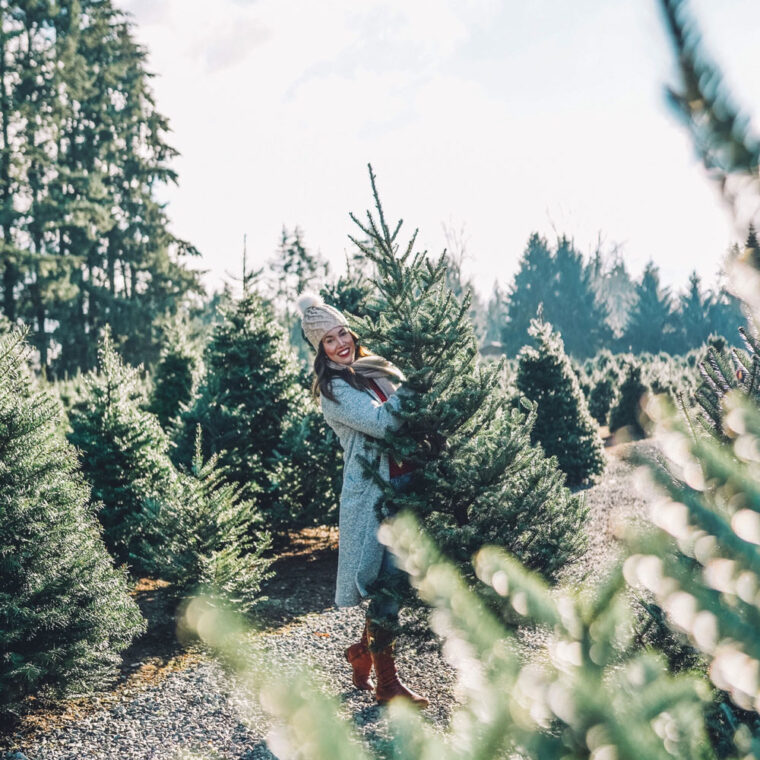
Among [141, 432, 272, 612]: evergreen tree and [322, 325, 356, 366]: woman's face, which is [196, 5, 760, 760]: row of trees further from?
[141, 432, 272, 612]: evergreen tree

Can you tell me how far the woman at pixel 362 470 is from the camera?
352 cm

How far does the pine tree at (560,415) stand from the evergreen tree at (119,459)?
20.0 feet

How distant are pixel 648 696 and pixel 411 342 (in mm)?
3178

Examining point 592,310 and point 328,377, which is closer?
point 328,377

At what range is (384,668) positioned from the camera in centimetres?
363

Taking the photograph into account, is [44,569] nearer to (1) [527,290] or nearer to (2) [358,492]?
(2) [358,492]

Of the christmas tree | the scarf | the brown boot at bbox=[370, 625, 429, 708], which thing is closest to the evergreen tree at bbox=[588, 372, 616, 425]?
the christmas tree

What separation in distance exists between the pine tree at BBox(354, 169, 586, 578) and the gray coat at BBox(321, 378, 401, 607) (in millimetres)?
100

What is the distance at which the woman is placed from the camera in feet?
11.6

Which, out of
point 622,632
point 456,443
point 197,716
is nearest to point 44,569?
point 197,716

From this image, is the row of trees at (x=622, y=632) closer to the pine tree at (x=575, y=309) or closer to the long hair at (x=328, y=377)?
the long hair at (x=328, y=377)

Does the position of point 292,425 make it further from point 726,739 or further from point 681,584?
point 681,584

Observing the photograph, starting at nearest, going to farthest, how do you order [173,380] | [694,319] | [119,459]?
[119,459] < [173,380] < [694,319]

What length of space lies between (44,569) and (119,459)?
2.91m
